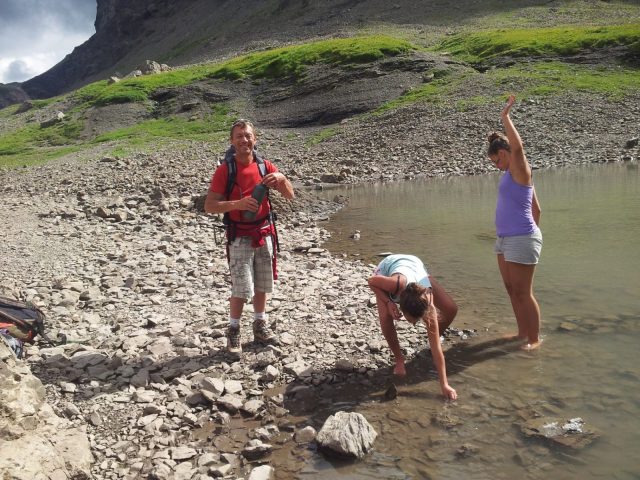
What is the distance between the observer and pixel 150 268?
10.6 metres

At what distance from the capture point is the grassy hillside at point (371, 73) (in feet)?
141

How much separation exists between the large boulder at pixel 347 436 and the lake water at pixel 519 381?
11 centimetres

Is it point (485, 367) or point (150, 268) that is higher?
point (150, 268)

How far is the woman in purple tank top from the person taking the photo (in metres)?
6.23

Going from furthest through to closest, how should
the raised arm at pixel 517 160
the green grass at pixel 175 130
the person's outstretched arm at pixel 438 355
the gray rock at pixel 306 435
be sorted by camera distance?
the green grass at pixel 175 130, the raised arm at pixel 517 160, the person's outstretched arm at pixel 438 355, the gray rock at pixel 306 435

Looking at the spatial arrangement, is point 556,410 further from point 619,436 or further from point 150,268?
point 150,268

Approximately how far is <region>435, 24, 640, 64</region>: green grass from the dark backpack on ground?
175 feet

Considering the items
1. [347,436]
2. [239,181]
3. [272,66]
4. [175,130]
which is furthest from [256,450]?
[272,66]

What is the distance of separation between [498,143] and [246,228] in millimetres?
3127

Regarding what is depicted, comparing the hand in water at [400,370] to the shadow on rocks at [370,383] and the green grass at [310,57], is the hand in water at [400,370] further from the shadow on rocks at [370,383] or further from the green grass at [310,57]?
the green grass at [310,57]

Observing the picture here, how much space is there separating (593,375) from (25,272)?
9.56 m

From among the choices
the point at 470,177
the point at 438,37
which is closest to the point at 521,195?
the point at 470,177

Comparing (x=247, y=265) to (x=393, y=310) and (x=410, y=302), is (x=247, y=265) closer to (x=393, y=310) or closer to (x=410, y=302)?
(x=393, y=310)

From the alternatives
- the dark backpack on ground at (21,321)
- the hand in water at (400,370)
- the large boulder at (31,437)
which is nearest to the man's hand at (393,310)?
the hand in water at (400,370)
